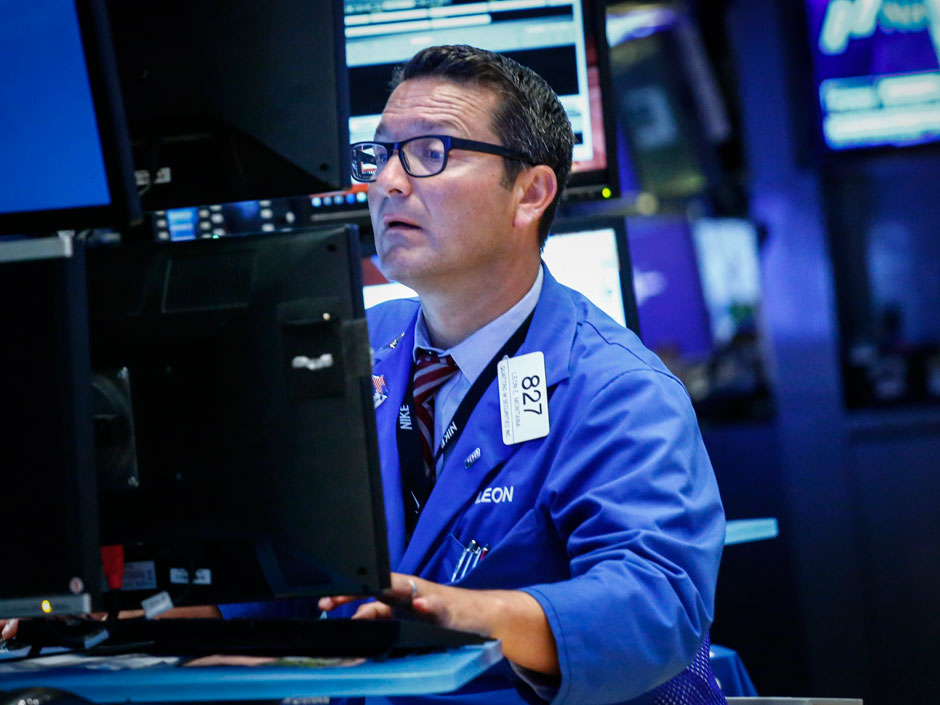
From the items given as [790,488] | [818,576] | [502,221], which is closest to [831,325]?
[790,488]

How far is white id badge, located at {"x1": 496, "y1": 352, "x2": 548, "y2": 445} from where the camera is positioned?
159cm

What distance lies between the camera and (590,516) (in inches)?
57.8

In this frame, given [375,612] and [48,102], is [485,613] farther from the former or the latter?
[48,102]

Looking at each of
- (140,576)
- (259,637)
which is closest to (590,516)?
(259,637)

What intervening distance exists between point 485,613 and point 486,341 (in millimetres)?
610

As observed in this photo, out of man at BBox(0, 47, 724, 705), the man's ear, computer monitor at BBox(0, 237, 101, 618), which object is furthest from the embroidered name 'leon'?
computer monitor at BBox(0, 237, 101, 618)

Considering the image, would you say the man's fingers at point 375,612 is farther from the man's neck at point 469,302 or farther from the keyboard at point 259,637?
the man's neck at point 469,302

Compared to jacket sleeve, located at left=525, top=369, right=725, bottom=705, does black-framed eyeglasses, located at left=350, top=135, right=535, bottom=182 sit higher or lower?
higher

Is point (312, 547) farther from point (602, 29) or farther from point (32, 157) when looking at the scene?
point (602, 29)

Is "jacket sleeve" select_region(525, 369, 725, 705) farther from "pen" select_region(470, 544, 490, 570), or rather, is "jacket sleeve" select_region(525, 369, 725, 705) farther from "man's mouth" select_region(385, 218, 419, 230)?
"man's mouth" select_region(385, 218, 419, 230)

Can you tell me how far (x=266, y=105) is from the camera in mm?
1354

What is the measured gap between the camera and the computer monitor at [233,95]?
4.42ft

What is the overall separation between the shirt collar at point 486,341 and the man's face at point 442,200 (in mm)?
77

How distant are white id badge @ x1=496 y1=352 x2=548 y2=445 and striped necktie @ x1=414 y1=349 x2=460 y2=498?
6.0 inches
